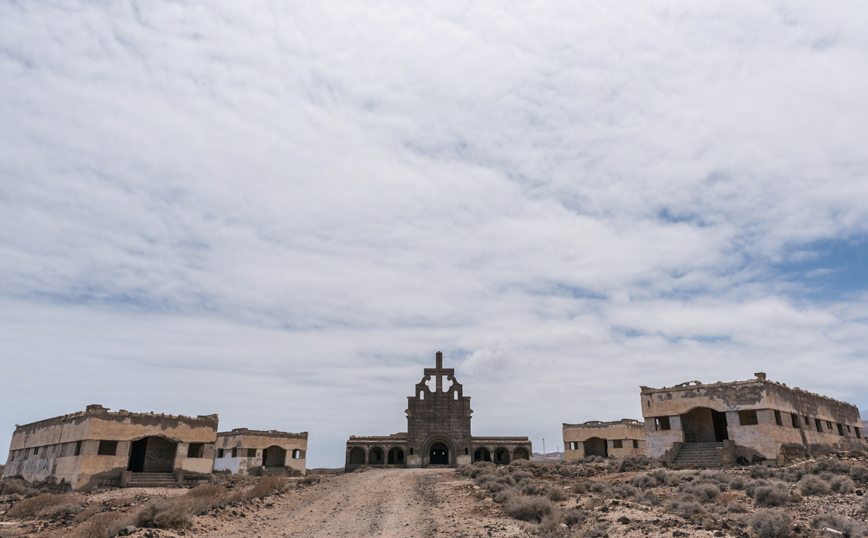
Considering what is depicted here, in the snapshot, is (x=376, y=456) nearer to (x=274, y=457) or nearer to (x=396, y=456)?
(x=396, y=456)

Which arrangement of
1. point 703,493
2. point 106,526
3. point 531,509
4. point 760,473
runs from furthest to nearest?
1. point 760,473
2. point 703,493
3. point 531,509
4. point 106,526

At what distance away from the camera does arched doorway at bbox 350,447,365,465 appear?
59219mm

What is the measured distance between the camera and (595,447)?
53.3m

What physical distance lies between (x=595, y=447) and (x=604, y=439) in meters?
2.08

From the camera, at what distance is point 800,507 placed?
562 inches

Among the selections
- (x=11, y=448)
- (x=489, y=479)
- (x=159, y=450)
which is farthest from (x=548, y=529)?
(x=11, y=448)

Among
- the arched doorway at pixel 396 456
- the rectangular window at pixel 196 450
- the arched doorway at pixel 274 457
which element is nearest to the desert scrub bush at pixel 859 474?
the rectangular window at pixel 196 450

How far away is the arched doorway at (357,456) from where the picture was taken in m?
59.2

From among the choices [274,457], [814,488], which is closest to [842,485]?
[814,488]

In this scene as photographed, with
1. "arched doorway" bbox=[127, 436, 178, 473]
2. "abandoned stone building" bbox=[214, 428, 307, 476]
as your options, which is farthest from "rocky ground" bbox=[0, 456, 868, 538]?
"abandoned stone building" bbox=[214, 428, 307, 476]

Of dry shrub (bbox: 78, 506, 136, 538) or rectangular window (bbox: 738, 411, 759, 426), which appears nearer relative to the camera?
dry shrub (bbox: 78, 506, 136, 538)

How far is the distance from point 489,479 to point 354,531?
1436 cm

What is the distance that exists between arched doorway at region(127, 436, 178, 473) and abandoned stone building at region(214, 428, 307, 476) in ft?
37.2

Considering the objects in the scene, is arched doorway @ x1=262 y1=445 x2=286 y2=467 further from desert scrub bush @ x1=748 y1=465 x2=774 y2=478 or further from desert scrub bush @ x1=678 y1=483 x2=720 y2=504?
desert scrub bush @ x1=678 y1=483 x2=720 y2=504
